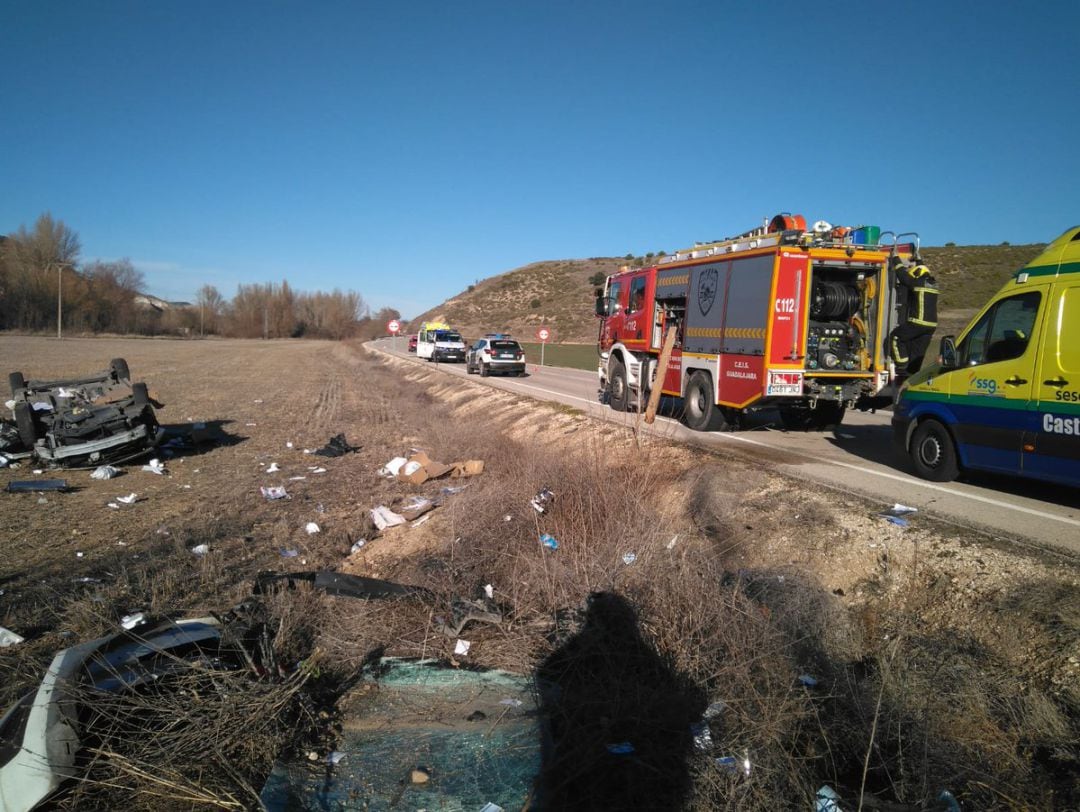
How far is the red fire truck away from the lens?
32.9ft

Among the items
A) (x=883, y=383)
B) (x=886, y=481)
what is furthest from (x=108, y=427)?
(x=883, y=383)

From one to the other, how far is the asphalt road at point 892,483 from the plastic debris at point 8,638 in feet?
23.6

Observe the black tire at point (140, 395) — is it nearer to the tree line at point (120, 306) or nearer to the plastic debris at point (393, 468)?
the plastic debris at point (393, 468)

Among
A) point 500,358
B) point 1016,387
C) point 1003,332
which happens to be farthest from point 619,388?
point 500,358

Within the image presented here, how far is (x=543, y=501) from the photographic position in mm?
7445

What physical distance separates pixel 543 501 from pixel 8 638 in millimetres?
4709

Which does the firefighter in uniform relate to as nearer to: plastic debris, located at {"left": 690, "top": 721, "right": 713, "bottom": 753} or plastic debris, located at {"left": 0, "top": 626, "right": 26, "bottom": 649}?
plastic debris, located at {"left": 690, "top": 721, "right": 713, "bottom": 753}

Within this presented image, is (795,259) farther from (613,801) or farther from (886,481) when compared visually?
(613,801)

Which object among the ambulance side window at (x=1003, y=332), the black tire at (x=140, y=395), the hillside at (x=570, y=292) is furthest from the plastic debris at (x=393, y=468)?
the hillside at (x=570, y=292)

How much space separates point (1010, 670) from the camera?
405 cm

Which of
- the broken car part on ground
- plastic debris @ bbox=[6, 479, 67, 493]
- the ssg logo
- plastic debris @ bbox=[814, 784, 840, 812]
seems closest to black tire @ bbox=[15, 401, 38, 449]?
the broken car part on ground

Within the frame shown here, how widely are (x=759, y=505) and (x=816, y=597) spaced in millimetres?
2009

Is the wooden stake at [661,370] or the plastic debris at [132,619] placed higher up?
the wooden stake at [661,370]

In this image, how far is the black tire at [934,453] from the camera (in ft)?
24.0
